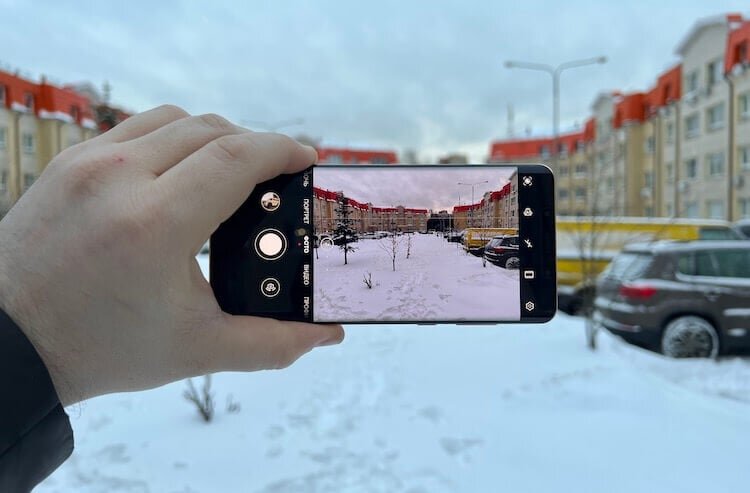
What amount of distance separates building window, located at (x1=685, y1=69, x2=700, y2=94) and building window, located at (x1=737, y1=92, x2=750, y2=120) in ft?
12.5

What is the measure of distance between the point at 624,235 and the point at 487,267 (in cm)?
937

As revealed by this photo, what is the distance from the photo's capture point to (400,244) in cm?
140

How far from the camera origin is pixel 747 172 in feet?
73.6

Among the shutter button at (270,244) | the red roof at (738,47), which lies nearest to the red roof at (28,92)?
the shutter button at (270,244)

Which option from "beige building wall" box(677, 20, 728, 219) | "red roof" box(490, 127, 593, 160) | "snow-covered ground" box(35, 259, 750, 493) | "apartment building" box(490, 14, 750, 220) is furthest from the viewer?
"red roof" box(490, 127, 593, 160)

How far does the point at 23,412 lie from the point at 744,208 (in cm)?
2852

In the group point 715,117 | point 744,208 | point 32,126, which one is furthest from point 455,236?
point 715,117

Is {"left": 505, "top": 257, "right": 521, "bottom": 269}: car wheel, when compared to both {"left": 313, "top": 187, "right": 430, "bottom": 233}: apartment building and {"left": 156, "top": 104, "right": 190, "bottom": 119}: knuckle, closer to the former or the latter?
{"left": 313, "top": 187, "right": 430, "bottom": 233}: apartment building

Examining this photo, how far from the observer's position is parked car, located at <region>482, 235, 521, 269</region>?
4.66ft

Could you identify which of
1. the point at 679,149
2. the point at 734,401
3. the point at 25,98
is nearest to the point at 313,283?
the point at 734,401

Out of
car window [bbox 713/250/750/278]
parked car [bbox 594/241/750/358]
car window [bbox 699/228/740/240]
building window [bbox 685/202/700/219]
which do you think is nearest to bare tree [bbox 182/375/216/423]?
parked car [bbox 594/241/750/358]

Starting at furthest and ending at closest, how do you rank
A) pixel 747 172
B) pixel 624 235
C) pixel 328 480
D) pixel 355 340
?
pixel 747 172, pixel 624 235, pixel 355 340, pixel 328 480

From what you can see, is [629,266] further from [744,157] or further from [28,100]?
[744,157]

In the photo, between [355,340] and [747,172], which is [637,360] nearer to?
[355,340]
